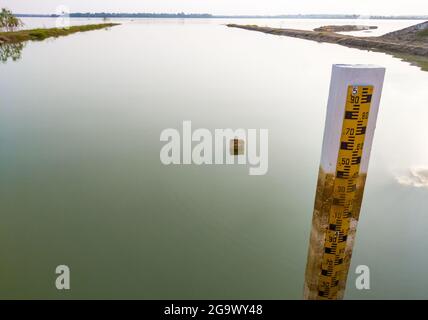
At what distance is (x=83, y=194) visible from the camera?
3.99 meters

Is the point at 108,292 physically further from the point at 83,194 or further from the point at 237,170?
the point at 237,170

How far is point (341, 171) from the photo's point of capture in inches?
62.7

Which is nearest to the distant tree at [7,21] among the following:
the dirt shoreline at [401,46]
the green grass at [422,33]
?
the dirt shoreline at [401,46]

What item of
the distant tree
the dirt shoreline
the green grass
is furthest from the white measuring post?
the distant tree

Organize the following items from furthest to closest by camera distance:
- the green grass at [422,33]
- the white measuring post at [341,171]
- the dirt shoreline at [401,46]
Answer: the green grass at [422,33], the dirt shoreline at [401,46], the white measuring post at [341,171]

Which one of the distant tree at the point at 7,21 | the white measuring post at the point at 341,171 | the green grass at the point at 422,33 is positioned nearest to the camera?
the white measuring post at the point at 341,171

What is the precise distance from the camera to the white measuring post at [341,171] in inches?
57.0

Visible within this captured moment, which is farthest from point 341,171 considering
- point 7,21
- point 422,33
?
point 7,21

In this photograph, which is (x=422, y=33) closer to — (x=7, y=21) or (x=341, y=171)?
(x=341, y=171)

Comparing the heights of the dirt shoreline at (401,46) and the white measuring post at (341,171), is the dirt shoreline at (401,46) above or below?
above

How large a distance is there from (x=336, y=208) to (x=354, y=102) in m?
0.57

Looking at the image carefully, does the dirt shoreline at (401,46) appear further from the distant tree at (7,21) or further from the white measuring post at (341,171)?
the distant tree at (7,21)

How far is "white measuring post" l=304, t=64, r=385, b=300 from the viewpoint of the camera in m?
1.45
